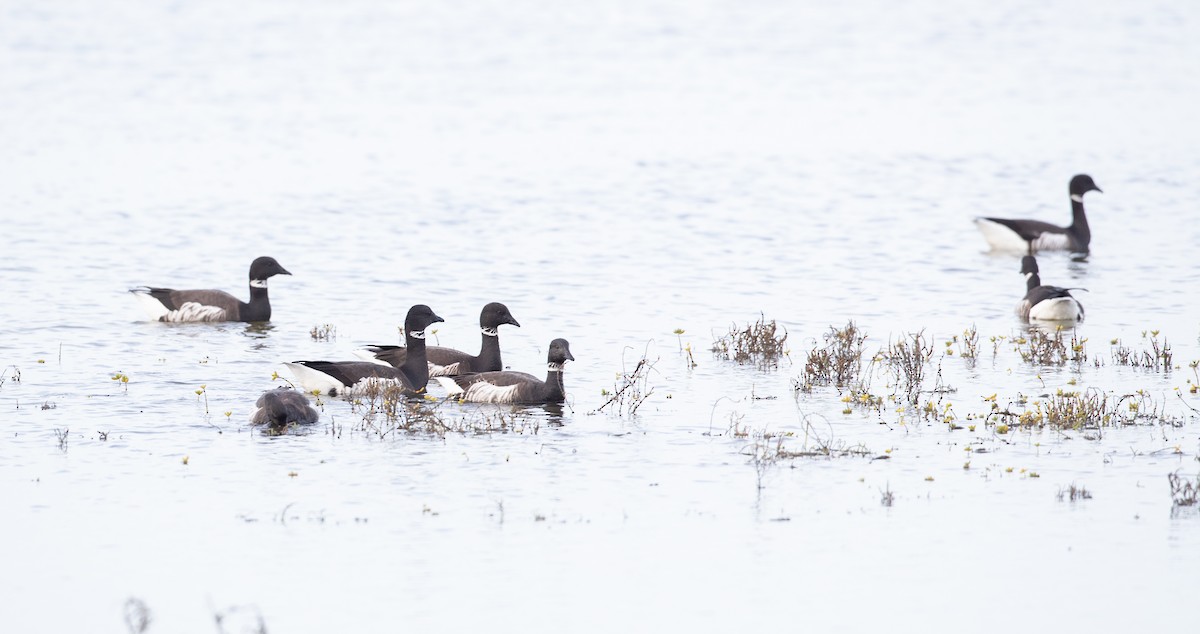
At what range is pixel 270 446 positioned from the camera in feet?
42.9

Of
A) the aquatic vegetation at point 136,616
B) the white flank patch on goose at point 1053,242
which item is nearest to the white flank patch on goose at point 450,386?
the aquatic vegetation at point 136,616

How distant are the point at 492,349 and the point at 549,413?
5.99 ft

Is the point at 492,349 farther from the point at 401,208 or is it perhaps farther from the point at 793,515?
the point at 401,208

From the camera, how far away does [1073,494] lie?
37.4 ft

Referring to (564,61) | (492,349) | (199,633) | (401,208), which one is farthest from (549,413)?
(564,61)

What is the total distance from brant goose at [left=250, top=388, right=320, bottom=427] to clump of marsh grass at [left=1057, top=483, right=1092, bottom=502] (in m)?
6.37

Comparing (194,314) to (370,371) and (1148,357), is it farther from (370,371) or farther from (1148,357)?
(1148,357)

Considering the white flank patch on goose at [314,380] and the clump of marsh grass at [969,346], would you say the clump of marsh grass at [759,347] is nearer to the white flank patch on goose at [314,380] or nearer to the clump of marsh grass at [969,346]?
the clump of marsh grass at [969,346]

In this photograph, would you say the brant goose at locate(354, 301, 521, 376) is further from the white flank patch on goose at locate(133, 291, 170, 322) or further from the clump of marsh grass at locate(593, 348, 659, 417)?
the white flank patch on goose at locate(133, 291, 170, 322)

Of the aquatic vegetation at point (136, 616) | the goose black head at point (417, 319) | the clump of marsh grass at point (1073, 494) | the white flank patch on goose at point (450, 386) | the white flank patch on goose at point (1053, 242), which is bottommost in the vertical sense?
the aquatic vegetation at point (136, 616)

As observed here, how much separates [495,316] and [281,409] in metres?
3.31


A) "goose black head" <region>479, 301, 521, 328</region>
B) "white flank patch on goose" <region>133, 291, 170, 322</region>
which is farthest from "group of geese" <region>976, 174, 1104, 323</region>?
"white flank patch on goose" <region>133, 291, 170, 322</region>

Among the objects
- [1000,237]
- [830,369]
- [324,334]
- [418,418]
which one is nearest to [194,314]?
[324,334]

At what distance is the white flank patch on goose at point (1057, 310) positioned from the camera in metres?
19.6
